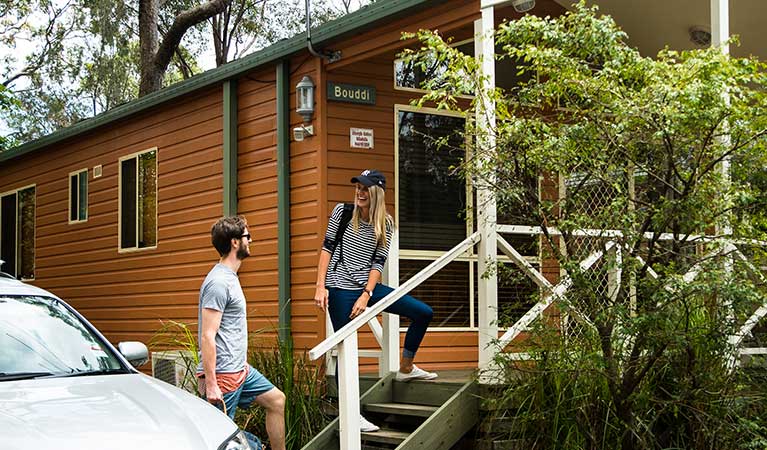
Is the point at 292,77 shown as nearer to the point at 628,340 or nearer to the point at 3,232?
the point at 628,340

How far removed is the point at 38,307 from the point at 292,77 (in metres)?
4.15

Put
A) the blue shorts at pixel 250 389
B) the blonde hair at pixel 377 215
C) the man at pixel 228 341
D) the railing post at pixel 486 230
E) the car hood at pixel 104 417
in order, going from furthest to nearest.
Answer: the blonde hair at pixel 377 215, the railing post at pixel 486 230, the blue shorts at pixel 250 389, the man at pixel 228 341, the car hood at pixel 104 417

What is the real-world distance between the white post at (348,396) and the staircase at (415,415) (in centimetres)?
31

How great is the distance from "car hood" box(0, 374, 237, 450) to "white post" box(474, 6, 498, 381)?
2.38 metres

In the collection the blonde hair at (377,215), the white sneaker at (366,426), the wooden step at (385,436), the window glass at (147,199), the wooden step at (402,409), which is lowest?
A: the wooden step at (385,436)

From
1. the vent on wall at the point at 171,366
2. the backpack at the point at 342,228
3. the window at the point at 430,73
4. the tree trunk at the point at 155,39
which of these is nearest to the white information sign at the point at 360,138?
the window at the point at 430,73

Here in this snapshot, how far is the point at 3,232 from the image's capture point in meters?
16.1

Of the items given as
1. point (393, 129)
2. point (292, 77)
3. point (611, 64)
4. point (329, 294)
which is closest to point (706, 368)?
point (611, 64)

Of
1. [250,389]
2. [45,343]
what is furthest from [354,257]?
[45,343]

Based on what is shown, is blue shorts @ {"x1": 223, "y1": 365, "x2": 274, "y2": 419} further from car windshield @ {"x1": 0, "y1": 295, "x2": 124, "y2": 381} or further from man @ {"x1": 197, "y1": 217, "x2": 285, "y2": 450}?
car windshield @ {"x1": 0, "y1": 295, "x2": 124, "y2": 381}

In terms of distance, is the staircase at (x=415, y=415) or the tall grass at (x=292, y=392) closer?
the staircase at (x=415, y=415)

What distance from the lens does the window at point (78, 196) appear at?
13609 millimetres

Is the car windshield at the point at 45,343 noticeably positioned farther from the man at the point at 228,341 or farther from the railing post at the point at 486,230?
the railing post at the point at 486,230

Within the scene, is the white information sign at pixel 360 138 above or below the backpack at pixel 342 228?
above
